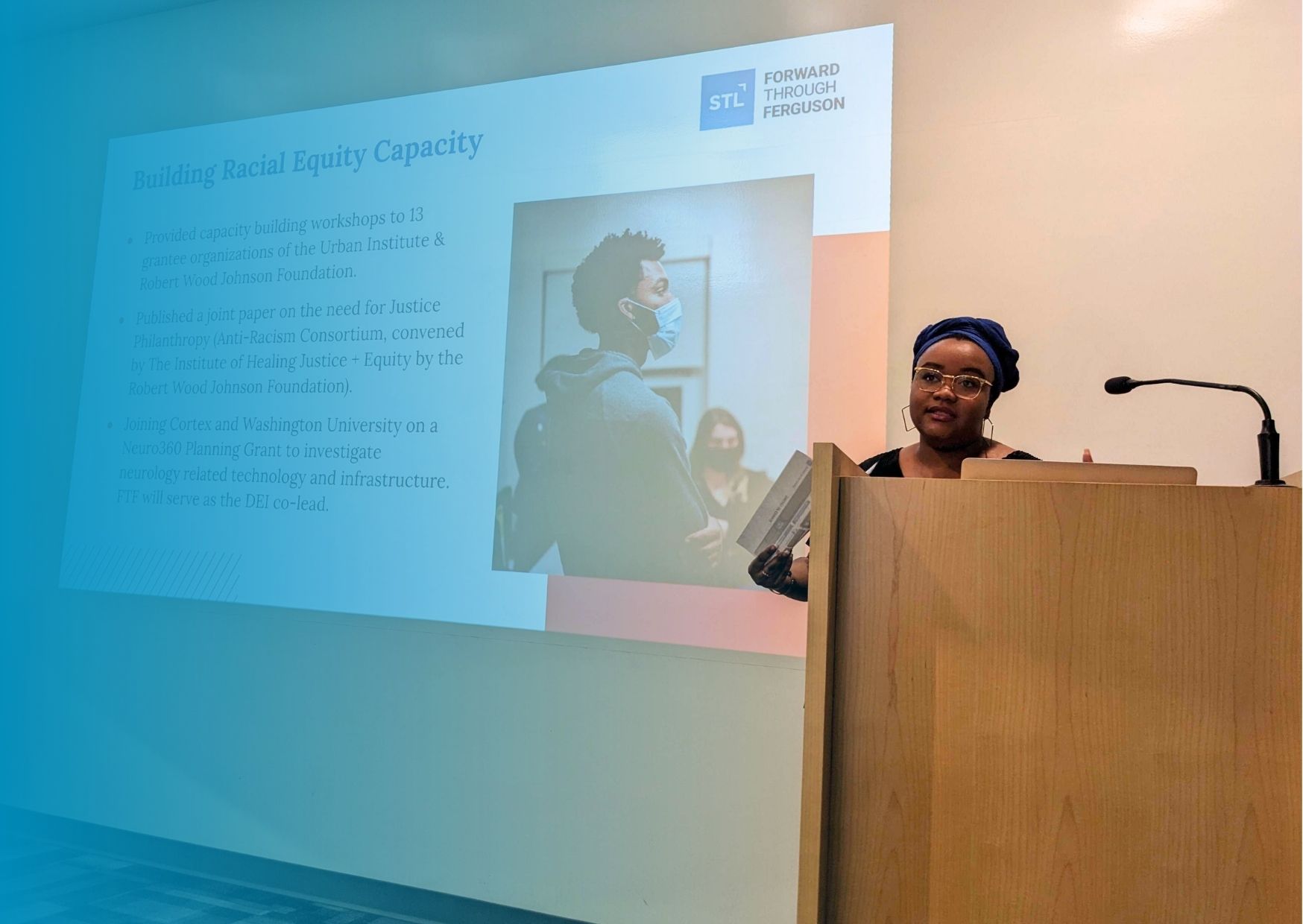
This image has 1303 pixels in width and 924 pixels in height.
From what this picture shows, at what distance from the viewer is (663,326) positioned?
2.63 m

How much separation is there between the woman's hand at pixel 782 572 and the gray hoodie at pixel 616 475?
0.64ft

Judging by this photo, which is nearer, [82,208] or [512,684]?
[512,684]

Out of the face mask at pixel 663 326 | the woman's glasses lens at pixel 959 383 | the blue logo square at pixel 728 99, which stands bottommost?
the woman's glasses lens at pixel 959 383

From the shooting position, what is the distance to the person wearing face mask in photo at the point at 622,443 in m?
2.57

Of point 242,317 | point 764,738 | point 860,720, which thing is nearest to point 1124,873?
point 860,720

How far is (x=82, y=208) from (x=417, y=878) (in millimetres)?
2751

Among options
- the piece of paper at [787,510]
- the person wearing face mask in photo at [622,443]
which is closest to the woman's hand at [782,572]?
the piece of paper at [787,510]

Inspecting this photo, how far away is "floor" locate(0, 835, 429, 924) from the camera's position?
275cm

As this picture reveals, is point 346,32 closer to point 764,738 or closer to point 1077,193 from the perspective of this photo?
point 1077,193

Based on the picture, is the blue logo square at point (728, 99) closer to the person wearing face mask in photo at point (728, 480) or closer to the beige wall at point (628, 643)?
the beige wall at point (628, 643)

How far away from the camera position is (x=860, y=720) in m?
1.09

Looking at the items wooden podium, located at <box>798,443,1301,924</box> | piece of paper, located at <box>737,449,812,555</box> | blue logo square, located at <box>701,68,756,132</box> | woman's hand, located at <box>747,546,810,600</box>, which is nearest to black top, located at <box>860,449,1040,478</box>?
piece of paper, located at <box>737,449,812,555</box>

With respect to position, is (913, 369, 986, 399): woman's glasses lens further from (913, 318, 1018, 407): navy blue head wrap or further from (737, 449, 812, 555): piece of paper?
(737, 449, 812, 555): piece of paper

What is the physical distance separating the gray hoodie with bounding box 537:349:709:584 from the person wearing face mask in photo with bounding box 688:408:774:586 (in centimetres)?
4
